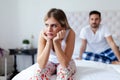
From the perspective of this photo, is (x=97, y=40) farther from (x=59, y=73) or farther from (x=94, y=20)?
(x=59, y=73)

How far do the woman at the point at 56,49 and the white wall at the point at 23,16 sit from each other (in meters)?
2.22

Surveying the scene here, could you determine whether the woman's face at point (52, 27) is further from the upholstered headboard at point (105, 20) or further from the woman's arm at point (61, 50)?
the upholstered headboard at point (105, 20)

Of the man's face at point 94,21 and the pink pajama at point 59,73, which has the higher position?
the man's face at point 94,21

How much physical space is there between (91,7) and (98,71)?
7.65 ft

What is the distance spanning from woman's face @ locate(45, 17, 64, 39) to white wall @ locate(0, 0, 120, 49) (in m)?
2.26

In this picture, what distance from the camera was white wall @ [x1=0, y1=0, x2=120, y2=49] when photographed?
13.3 feet

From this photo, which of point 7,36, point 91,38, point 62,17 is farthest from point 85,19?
point 62,17

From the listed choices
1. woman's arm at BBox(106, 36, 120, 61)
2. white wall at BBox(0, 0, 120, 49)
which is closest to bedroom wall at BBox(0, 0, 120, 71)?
white wall at BBox(0, 0, 120, 49)

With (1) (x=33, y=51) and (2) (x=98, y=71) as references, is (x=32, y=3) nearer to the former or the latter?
(1) (x=33, y=51)

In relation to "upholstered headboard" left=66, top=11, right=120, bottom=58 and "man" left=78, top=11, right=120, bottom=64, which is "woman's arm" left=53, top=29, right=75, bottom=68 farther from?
"upholstered headboard" left=66, top=11, right=120, bottom=58

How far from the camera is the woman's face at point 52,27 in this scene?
179cm

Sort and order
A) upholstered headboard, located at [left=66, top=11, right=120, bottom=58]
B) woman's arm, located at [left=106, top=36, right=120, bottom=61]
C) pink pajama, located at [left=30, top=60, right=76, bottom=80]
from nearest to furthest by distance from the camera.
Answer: pink pajama, located at [left=30, top=60, right=76, bottom=80], woman's arm, located at [left=106, top=36, right=120, bottom=61], upholstered headboard, located at [left=66, top=11, right=120, bottom=58]

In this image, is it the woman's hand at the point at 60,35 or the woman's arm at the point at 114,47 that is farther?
the woman's arm at the point at 114,47

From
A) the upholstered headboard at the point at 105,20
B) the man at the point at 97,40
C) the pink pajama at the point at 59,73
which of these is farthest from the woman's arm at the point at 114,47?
the pink pajama at the point at 59,73
